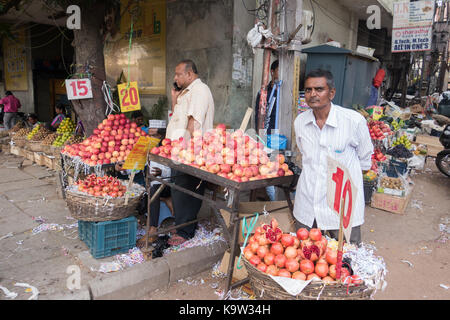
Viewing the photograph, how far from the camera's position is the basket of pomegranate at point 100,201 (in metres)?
3.41

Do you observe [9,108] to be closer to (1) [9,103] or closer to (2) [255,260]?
(1) [9,103]

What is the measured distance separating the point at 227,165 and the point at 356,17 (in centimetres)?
973

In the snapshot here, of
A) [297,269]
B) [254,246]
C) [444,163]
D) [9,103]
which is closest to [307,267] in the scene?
[297,269]

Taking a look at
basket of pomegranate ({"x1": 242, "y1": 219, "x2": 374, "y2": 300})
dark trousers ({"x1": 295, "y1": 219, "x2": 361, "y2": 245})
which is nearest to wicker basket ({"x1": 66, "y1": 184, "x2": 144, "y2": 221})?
basket of pomegranate ({"x1": 242, "y1": 219, "x2": 374, "y2": 300})

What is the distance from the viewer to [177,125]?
12.7 ft

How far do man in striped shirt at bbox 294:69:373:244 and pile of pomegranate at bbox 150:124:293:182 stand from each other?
287mm

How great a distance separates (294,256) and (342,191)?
589 millimetres

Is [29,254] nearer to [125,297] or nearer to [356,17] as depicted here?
[125,297]

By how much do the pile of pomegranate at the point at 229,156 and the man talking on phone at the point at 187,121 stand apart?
46 centimetres

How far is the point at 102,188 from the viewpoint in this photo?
3613 mm

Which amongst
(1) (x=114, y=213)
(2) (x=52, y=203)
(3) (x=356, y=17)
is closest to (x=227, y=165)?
(1) (x=114, y=213)

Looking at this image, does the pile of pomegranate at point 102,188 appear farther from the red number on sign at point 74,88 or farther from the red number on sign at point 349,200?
the red number on sign at point 349,200

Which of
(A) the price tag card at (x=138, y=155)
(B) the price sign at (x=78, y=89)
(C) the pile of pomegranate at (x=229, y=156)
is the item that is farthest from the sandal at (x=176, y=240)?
(B) the price sign at (x=78, y=89)

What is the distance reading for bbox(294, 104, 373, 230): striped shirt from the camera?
2.66 meters
